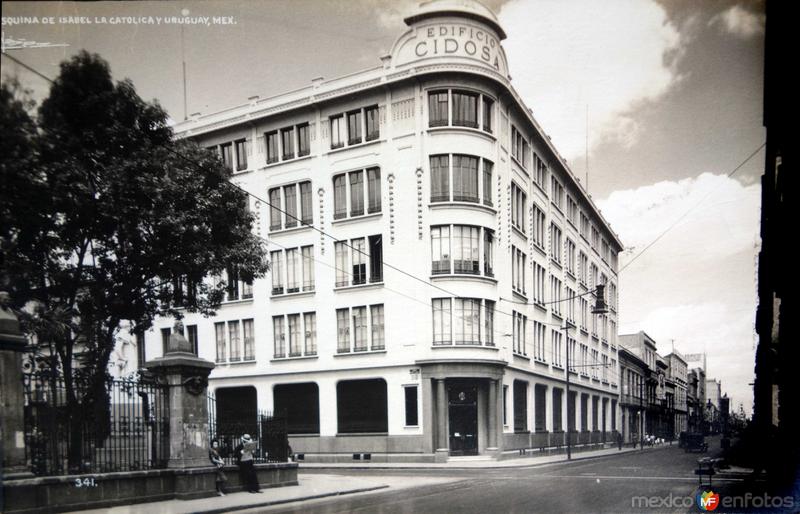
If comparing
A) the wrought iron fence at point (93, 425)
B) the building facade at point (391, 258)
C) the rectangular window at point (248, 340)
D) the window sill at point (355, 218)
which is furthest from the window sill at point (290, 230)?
the wrought iron fence at point (93, 425)

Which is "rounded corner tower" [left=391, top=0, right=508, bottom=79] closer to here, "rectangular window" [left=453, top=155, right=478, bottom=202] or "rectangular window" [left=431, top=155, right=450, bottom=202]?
"rectangular window" [left=431, top=155, right=450, bottom=202]

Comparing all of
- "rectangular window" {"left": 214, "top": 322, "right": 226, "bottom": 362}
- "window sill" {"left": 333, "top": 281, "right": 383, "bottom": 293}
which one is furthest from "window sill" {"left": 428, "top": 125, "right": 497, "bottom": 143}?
"rectangular window" {"left": 214, "top": 322, "right": 226, "bottom": 362}

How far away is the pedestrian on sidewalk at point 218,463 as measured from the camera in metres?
14.5

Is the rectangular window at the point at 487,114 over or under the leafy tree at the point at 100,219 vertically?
over

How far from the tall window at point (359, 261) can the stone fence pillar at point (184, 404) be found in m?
9.93

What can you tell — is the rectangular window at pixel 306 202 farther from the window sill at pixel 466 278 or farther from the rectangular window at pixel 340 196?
the window sill at pixel 466 278

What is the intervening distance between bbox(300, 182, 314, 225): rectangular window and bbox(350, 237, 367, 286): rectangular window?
199 cm

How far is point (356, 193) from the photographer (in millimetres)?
24000

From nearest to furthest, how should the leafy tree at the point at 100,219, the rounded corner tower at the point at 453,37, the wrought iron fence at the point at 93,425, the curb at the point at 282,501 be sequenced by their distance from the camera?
the wrought iron fence at the point at 93,425, the curb at the point at 282,501, the leafy tree at the point at 100,219, the rounded corner tower at the point at 453,37

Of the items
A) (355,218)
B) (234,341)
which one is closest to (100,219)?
(355,218)

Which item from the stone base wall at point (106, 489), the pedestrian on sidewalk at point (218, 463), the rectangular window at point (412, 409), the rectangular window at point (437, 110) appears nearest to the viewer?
the stone base wall at point (106, 489)

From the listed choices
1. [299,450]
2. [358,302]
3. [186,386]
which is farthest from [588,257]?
[186,386]

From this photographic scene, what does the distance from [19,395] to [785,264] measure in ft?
43.8

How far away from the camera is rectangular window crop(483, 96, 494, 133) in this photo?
2481 centimetres
